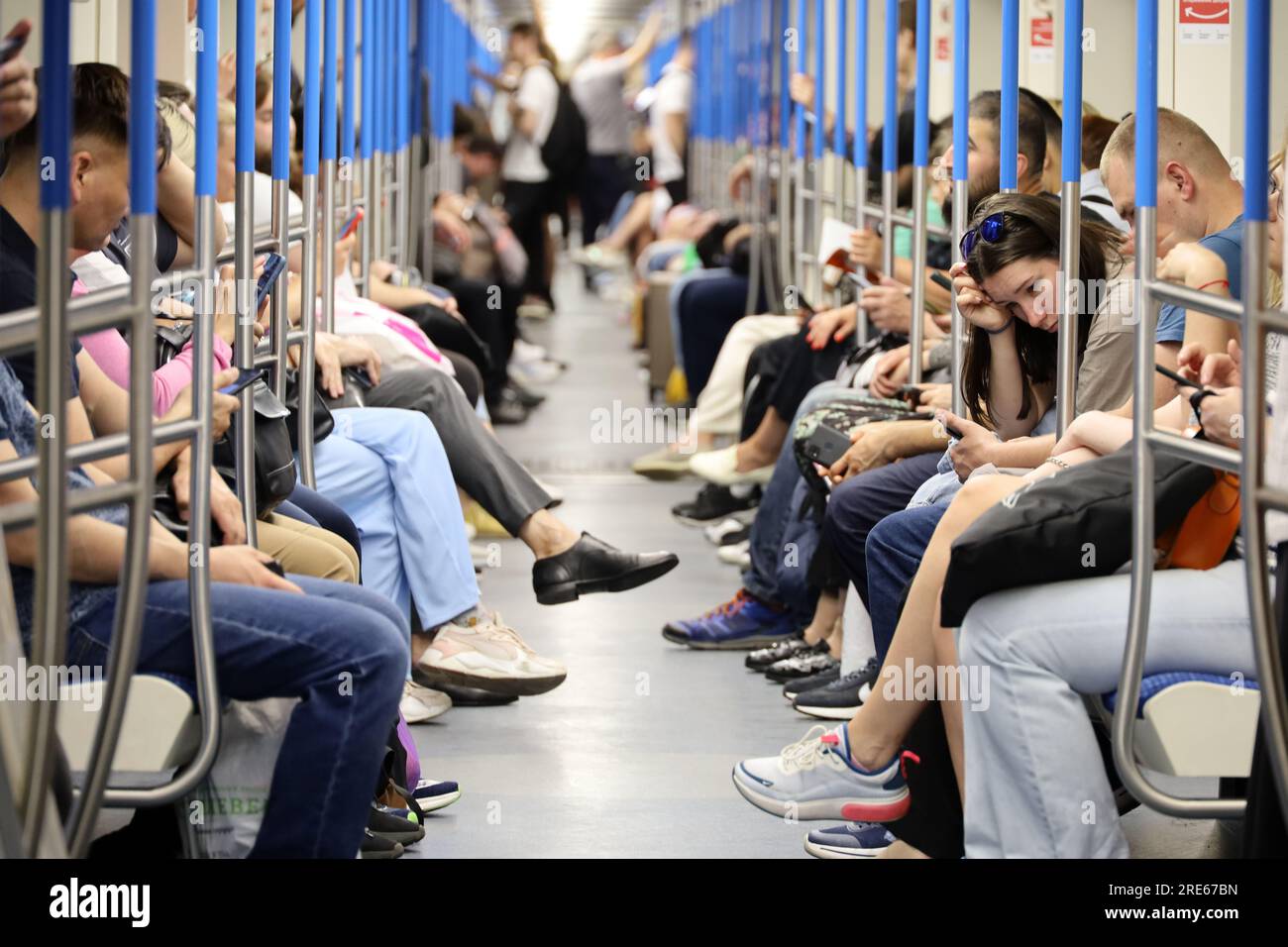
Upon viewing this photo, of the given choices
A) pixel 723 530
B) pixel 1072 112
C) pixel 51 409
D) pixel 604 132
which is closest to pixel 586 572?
pixel 1072 112

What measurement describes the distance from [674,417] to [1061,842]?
18.0 ft

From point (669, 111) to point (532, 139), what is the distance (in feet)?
4.62

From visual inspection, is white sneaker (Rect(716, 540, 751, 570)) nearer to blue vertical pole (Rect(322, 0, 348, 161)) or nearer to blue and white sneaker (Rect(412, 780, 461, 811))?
blue vertical pole (Rect(322, 0, 348, 161))

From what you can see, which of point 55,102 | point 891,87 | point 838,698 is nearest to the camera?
point 55,102

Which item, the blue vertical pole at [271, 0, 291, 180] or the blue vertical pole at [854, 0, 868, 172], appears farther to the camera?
the blue vertical pole at [854, 0, 868, 172]

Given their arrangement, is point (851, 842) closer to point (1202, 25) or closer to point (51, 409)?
point (51, 409)

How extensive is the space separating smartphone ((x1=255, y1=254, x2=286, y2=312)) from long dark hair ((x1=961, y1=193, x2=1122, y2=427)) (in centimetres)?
117

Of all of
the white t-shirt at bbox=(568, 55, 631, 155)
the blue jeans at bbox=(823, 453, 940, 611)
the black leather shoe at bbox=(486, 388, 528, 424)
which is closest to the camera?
the blue jeans at bbox=(823, 453, 940, 611)

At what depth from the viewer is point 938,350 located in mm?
4227

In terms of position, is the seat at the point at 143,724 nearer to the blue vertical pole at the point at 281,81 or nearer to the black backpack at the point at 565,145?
the blue vertical pole at the point at 281,81

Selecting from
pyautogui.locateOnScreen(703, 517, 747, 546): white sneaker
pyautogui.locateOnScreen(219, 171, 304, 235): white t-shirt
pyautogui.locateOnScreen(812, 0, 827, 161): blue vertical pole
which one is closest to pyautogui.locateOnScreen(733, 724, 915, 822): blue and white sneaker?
pyautogui.locateOnScreen(219, 171, 304, 235): white t-shirt

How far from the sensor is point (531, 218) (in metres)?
11.2

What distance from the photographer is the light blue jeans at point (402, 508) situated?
12.2 feet

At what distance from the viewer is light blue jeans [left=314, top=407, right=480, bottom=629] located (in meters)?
3.73
